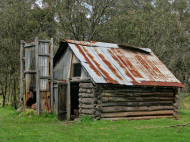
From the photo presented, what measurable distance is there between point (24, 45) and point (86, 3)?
49.9ft

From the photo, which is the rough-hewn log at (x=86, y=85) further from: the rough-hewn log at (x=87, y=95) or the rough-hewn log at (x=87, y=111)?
the rough-hewn log at (x=87, y=111)

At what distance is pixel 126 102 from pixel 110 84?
1.80 meters

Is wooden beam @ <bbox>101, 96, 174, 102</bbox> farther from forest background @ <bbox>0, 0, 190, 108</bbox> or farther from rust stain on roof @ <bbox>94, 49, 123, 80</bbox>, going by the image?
forest background @ <bbox>0, 0, 190, 108</bbox>

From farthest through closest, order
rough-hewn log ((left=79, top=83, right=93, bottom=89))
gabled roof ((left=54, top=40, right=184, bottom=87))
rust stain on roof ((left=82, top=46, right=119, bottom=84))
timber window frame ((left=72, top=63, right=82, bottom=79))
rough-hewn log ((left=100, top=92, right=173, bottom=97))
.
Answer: timber window frame ((left=72, top=63, right=82, bottom=79))
gabled roof ((left=54, top=40, right=184, bottom=87))
rough-hewn log ((left=100, top=92, right=173, bottom=97))
rough-hewn log ((left=79, top=83, right=93, bottom=89))
rust stain on roof ((left=82, top=46, right=119, bottom=84))

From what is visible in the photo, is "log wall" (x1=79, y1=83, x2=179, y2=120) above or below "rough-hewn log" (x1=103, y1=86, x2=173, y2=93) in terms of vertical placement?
below

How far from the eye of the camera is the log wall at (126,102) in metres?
14.5

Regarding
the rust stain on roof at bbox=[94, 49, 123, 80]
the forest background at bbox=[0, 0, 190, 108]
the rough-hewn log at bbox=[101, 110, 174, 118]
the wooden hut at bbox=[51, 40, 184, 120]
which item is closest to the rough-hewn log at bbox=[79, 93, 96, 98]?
the wooden hut at bbox=[51, 40, 184, 120]

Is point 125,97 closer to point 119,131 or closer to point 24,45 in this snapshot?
point 119,131

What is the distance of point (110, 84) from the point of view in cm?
1477

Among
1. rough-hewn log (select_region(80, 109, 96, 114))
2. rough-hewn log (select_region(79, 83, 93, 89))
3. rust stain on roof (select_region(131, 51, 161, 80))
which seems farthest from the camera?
rust stain on roof (select_region(131, 51, 161, 80))

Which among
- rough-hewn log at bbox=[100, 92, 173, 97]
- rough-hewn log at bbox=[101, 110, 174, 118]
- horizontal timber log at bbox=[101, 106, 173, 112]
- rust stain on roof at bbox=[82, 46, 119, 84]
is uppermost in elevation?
rust stain on roof at bbox=[82, 46, 119, 84]

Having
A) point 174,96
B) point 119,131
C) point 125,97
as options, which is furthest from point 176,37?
point 119,131

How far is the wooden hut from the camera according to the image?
48.1 ft

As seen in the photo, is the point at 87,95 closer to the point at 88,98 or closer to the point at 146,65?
the point at 88,98
